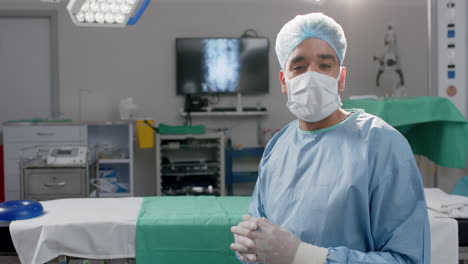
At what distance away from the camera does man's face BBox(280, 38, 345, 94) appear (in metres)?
1.32

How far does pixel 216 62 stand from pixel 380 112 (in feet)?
9.67

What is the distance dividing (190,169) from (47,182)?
148 cm

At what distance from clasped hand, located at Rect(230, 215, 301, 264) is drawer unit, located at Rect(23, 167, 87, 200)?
12.0ft

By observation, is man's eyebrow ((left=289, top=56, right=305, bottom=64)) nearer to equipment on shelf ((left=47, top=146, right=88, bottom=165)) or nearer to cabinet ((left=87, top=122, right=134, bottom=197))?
equipment on shelf ((left=47, top=146, right=88, bottom=165))

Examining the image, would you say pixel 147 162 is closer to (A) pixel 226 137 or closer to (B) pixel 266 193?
(A) pixel 226 137

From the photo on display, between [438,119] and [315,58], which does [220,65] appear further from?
[315,58]

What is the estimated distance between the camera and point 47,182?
4.55 metres

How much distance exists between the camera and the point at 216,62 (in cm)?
571

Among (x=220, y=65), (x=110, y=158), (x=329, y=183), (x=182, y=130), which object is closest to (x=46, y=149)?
(x=110, y=158)

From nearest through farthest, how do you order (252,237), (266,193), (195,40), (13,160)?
(252,237) → (266,193) → (13,160) → (195,40)

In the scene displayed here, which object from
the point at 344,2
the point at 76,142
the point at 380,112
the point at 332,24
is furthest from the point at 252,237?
the point at 344,2

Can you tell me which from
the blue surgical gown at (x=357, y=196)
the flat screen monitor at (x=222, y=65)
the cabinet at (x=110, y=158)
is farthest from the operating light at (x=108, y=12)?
the flat screen monitor at (x=222, y=65)

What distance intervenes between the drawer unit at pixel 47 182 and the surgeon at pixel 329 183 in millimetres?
3547

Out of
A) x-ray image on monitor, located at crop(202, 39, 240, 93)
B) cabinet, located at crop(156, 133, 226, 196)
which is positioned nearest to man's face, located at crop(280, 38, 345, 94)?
cabinet, located at crop(156, 133, 226, 196)
